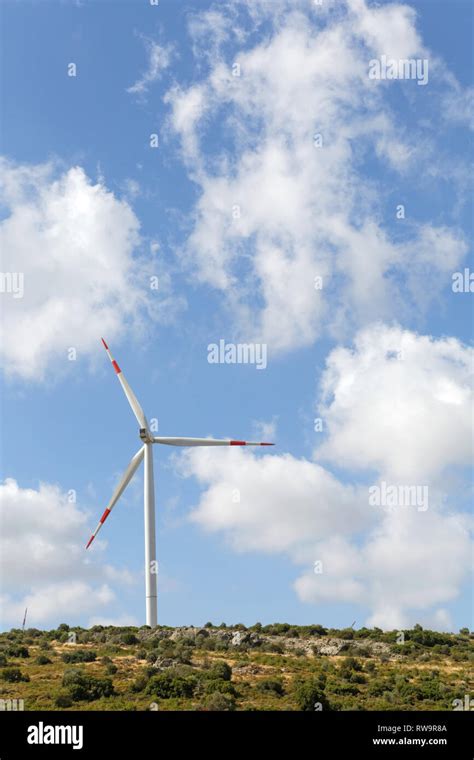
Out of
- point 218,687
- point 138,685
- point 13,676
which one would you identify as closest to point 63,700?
point 138,685

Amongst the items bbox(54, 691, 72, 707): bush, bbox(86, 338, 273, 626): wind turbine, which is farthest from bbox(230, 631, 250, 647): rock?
bbox(54, 691, 72, 707): bush

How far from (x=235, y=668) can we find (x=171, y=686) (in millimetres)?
9698

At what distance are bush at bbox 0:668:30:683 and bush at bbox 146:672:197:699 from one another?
11.6m

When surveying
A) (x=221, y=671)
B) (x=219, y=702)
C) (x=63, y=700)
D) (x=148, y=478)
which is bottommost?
(x=219, y=702)

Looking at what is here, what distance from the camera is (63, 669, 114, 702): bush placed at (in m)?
54.8

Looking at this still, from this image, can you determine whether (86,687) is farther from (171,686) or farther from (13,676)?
(13,676)

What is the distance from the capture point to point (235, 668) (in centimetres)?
6419

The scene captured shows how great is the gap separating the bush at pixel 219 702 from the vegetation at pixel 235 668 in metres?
0.10

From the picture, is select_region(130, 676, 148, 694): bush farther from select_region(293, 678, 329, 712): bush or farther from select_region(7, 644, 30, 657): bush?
select_region(7, 644, 30, 657): bush

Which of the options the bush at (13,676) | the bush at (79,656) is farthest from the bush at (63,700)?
the bush at (79,656)

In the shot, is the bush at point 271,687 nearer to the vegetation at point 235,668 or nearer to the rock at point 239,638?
the vegetation at point 235,668
